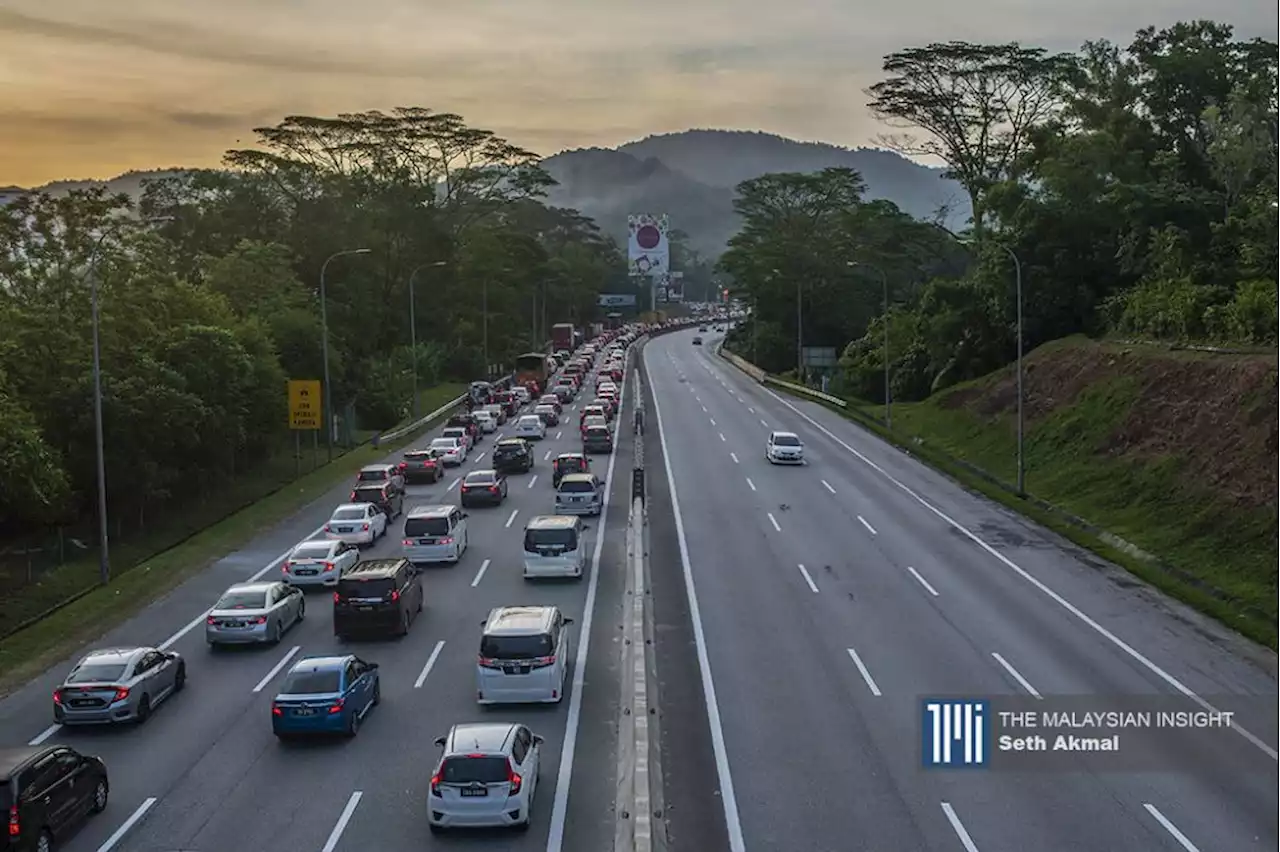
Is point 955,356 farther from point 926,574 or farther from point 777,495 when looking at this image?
point 926,574

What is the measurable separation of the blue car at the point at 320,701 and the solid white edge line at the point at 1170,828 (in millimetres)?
13088

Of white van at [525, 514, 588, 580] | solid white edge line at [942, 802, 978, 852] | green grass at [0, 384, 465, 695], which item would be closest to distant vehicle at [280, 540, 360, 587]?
green grass at [0, 384, 465, 695]

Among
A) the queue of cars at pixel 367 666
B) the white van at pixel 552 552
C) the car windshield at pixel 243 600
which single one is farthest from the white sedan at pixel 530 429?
the car windshield at pixel 243 600

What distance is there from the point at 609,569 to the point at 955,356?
147ft

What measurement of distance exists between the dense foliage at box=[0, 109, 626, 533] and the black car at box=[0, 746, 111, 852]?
1704 centimetres

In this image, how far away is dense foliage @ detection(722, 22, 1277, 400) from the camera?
57750 mm

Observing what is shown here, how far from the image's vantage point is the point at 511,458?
188 feet

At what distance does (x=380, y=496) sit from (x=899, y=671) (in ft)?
79.1

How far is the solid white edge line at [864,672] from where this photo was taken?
25109mm

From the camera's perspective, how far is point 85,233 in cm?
5456

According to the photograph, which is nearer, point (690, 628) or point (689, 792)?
point (689, 792)

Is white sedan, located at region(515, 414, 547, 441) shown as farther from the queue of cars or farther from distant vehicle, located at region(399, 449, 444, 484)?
the queue of cars

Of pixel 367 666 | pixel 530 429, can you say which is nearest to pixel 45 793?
pixel 367 666

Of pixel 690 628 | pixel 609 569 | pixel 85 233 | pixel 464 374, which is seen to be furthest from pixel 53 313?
pixel 464 374
